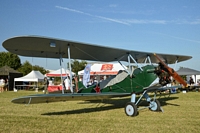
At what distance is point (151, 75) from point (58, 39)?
3.80 meters

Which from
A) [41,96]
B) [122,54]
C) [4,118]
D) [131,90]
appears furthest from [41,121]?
[122,54]

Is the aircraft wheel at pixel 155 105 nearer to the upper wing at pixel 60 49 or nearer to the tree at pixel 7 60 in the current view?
the upper wing at pixel 60 49

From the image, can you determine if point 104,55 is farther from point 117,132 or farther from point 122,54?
point 117,132

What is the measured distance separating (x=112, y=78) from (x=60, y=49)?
8.96ft

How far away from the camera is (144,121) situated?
723 centimetres

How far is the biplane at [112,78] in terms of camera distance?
25.5ft

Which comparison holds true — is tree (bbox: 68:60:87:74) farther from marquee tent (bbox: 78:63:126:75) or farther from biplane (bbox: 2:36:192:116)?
biplane (bbox: 2:36:192:116)

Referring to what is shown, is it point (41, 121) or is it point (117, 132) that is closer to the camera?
point (117, 132)

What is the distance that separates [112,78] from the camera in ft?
33.7

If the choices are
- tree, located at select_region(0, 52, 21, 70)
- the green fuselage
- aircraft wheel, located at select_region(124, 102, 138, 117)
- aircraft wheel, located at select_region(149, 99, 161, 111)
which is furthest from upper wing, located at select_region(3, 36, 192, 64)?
tree, located at select_region(0, 52, 21, 70)

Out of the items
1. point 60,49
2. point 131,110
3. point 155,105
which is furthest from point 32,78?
point 131,110

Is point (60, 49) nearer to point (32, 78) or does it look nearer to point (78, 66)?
point (32, 78)

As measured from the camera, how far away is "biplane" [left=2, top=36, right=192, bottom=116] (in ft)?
25.5

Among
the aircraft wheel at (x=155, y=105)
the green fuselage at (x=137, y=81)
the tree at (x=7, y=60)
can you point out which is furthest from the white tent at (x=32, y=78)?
the tree at (x=7, y=60)
